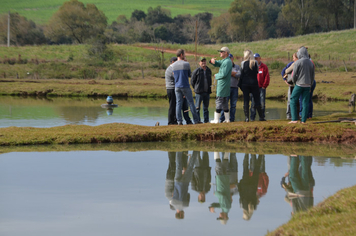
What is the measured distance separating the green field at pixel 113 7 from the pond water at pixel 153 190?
114 m

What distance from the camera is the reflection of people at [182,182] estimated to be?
19.2ft

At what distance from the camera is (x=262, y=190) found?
6.47m

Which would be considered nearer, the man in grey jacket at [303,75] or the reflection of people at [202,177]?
the reflection of people at [202,177]

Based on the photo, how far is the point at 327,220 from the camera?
4.66 meters

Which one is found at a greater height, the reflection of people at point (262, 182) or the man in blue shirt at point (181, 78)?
the man in blue shirt at point (181, 78)

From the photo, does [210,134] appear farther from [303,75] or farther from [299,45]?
[299,45]

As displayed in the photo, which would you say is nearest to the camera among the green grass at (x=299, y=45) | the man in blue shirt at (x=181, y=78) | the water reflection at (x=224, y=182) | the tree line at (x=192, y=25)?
the water reflection at (x=224, y=182)

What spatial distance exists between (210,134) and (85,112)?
11.3 metres

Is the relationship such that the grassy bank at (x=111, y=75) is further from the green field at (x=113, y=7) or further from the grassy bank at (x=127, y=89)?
the green field at (x=113, y=7)

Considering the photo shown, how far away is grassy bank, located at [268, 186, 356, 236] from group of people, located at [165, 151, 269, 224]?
75 cm

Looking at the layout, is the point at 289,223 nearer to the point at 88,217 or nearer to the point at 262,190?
the point at 262,190

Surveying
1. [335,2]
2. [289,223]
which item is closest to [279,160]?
[289,223]

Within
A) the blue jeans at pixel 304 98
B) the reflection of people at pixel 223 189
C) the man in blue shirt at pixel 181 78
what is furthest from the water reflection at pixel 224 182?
the man in blue shirt at pixel 181 78

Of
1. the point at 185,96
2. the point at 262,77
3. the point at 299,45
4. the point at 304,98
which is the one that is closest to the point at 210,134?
the point at 185,96
